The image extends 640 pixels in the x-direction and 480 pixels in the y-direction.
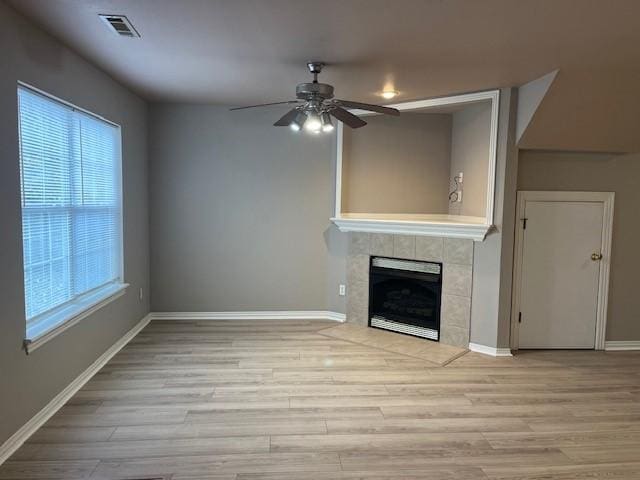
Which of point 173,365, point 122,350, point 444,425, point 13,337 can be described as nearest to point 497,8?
point 444,425

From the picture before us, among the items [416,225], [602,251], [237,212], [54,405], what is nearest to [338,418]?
[54,405]

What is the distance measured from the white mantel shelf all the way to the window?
7.88 feet

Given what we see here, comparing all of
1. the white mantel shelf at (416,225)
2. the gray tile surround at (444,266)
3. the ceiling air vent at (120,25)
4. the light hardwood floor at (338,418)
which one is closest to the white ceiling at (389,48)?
the ceiling air vent at (120,25)

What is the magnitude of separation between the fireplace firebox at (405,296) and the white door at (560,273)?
0.84 meters

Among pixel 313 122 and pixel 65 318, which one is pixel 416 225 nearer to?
pixel 313 122

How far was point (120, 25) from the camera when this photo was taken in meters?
2.69

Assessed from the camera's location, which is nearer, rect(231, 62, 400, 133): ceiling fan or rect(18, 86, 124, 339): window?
rect(18, 86, 124, 339): window

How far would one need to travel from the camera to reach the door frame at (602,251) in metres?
4.26

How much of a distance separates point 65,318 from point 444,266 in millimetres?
3358

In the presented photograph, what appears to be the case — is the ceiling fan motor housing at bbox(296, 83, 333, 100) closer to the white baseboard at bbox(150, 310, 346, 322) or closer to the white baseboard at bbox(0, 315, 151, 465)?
the white baseboard at bbox(0, 315, 151, 465)

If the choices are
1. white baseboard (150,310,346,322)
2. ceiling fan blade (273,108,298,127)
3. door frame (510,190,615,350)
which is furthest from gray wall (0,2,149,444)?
door frame (510,190,615,350)

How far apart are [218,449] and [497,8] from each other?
9.32ft

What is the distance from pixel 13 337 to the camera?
8.46 feet

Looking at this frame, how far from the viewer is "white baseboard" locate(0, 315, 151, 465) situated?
8.26 feet
